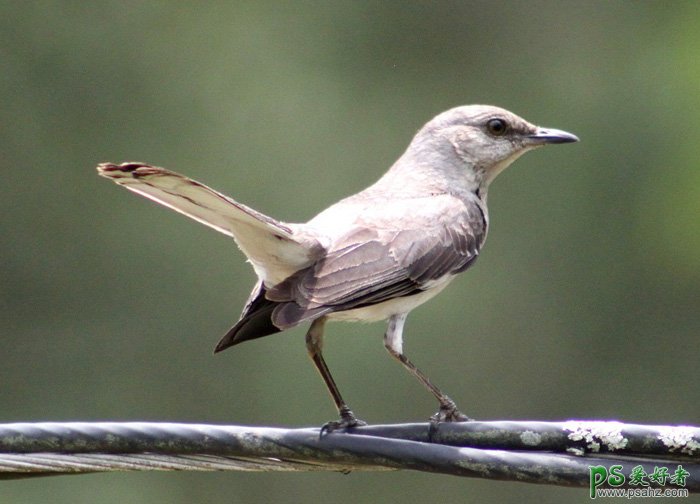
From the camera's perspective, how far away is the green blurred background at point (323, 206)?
1188cm

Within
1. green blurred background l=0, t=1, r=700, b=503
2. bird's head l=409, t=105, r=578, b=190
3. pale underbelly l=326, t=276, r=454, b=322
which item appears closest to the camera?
pale underbelly l=326, t=276, r=454, b=322

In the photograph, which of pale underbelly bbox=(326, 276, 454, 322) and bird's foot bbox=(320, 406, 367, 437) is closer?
bird's foot bbox=(320, 406, 367, 437)

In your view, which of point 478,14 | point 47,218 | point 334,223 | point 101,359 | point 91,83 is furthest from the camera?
point 478,14

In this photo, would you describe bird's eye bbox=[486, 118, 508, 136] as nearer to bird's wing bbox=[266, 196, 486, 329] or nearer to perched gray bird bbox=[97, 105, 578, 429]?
perched gray bird bbox=[97, 105, 578, 429]

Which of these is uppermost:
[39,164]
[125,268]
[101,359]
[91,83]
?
[91,83]

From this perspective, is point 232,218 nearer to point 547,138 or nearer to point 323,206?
point 547,138

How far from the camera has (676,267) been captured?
41.4 ft

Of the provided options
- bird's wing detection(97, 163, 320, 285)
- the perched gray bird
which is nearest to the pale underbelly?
the perched gray bird

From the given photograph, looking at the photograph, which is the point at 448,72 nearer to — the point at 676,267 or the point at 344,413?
the point at 676,267

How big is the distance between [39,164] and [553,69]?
5922mm

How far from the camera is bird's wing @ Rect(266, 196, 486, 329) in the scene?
15.3 ft

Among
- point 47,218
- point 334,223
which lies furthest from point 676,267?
point 334,223

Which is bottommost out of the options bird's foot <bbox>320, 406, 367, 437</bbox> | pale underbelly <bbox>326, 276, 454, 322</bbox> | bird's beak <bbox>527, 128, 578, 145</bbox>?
bird's foot <bbox>320, 406, 367, 437</bbox>

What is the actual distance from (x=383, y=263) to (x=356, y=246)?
13cm
